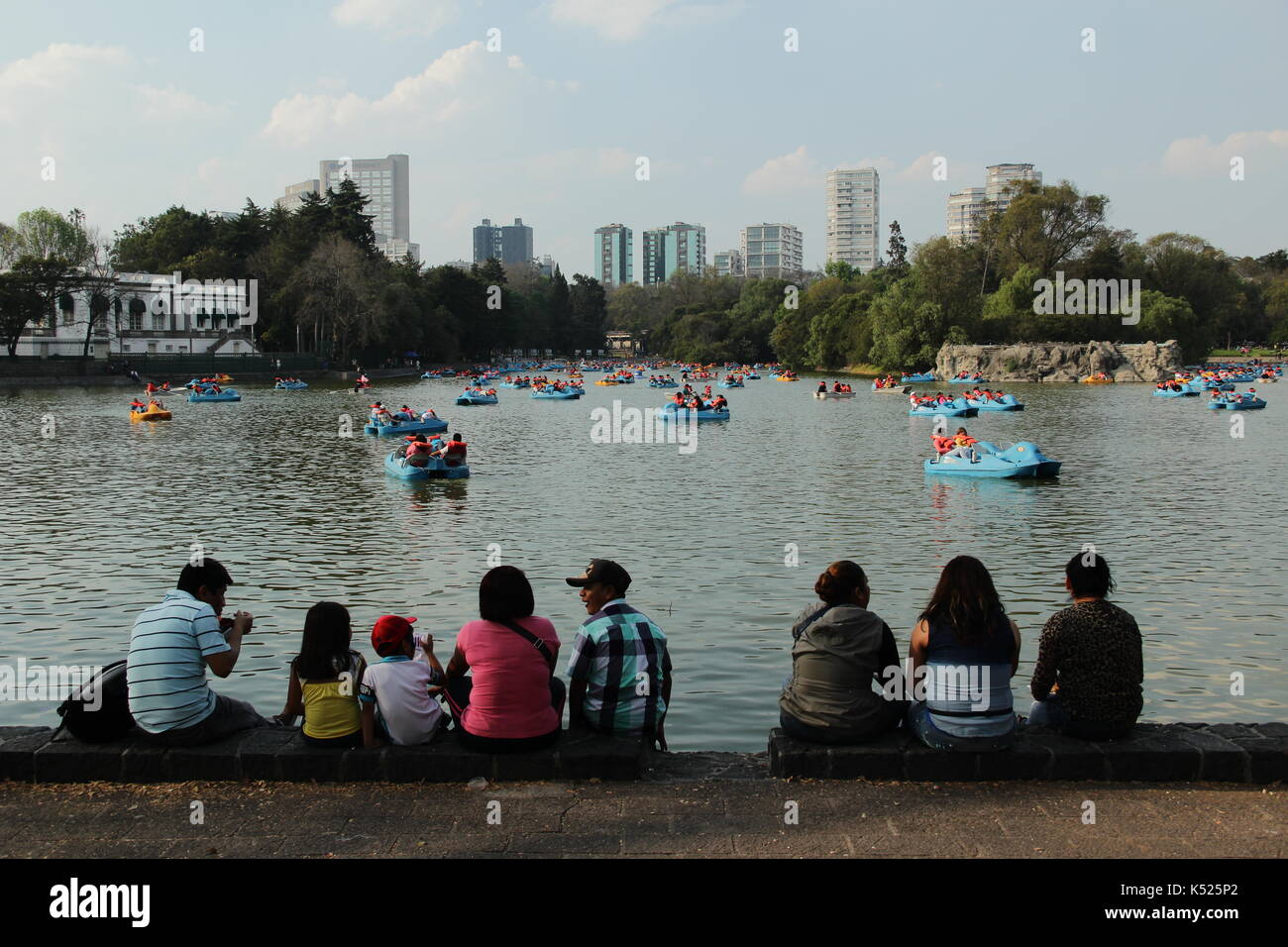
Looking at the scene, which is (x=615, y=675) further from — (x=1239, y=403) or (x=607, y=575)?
(x=1239, y=403)

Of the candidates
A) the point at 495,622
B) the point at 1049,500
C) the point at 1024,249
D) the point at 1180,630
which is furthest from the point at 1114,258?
the point at 495,622

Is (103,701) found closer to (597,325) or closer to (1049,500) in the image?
(1049,500)

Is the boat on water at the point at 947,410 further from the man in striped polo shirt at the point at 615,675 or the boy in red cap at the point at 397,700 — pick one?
the boy in red cap at the point at 397,700

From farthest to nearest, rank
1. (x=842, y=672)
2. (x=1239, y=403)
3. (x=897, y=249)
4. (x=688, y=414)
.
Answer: (x=897, y=249)
(x=1239, y=403)
(x=688, y=414)
(x=842, y=672)

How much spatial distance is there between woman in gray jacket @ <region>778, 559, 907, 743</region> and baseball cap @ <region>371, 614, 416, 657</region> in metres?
2.21

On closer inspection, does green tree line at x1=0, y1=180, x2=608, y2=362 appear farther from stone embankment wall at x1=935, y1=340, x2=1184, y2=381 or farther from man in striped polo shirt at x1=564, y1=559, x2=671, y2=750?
man in striped polo shirt at x1=564, y1=559, x2=671, y2=750

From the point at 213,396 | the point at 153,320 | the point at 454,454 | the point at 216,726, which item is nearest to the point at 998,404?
the point at 454,454

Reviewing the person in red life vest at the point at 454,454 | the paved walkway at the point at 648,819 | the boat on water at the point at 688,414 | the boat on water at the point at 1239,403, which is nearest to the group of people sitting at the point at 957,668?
the paved walkway at the point at 648,819

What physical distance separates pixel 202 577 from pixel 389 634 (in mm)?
Result: 1095

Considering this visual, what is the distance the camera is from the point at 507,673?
5.95m

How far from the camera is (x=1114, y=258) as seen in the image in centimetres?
10338

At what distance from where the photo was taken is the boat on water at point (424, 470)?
26234 mm

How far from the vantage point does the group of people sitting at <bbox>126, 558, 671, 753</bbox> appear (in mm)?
5934
